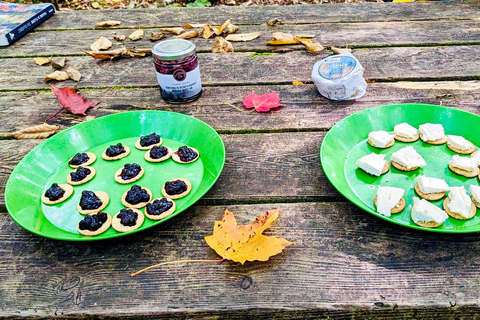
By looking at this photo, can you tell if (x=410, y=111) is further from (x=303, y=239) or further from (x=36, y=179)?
(x=36, y=179)

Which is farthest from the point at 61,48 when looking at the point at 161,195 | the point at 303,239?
the point at 303,239

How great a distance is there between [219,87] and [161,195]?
82 cm

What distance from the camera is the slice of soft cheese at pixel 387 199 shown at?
113 centimetres

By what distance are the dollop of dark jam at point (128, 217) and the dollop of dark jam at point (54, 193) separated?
10.0 inches

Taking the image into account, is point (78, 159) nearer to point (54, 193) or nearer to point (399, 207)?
point (54, 193)

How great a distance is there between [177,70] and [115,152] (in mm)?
450

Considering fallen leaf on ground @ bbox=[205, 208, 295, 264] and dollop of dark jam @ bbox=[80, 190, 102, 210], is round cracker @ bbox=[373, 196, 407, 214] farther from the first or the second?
dollop of dark jam @ bbox=[80, 190, 102, 210]

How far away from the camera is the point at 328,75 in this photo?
5.80ft

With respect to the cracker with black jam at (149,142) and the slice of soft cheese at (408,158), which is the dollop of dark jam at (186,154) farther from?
the slice of soft cheese at (408,158)

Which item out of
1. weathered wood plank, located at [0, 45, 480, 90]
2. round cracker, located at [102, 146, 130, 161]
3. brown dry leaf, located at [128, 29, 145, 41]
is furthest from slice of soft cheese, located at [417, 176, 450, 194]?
brown dry leaf, located at [128, 29, 145, 41]

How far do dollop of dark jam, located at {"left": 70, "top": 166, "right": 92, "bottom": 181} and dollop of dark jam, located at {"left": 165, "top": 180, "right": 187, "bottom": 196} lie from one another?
1.06 ft

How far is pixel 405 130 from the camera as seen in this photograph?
1.45 meters

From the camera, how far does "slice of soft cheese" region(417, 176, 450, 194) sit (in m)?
1.18

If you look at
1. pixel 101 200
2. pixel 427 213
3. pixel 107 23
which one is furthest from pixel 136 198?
pixel 107 23
